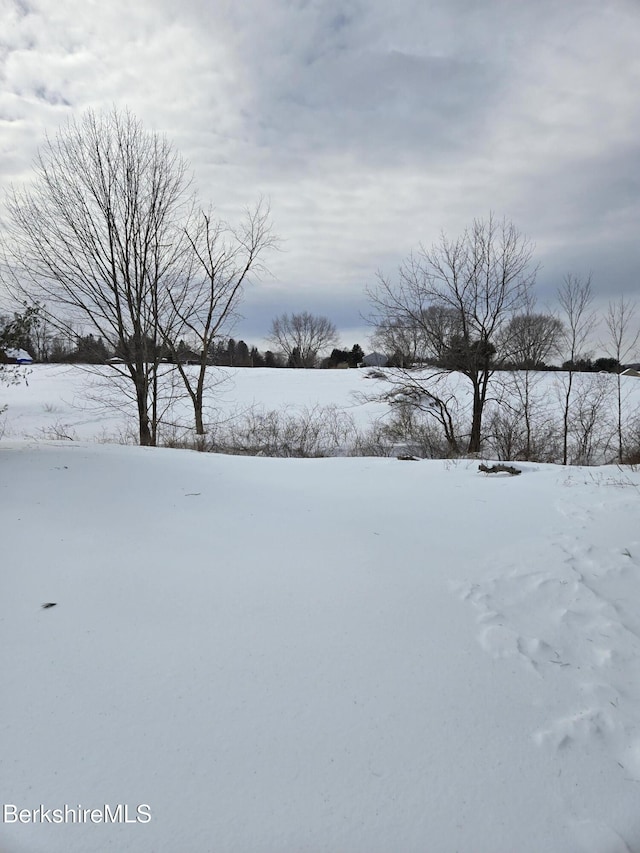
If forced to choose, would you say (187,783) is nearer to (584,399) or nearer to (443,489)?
(443,489)

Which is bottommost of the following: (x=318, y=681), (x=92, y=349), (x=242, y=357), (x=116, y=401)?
(x=318, y=681)

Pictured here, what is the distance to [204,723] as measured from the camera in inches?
67.3

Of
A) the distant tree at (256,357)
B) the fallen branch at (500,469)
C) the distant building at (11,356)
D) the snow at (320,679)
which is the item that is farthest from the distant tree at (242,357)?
the snow at (320,679)

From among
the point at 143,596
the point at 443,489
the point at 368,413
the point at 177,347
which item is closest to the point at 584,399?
the point at 368,413

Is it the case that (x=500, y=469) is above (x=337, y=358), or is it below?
below

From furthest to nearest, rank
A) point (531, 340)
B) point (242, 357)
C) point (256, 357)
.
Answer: point (256, 357) → point (242, 357) → point (531, 340)

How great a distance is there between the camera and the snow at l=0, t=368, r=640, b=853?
55.6 inches

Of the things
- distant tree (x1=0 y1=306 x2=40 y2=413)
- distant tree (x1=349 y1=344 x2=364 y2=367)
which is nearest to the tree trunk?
distant tree (x1=0 y1=306 x2=40 y2=413)

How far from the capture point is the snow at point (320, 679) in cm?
141

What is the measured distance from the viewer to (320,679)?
6.43 ft

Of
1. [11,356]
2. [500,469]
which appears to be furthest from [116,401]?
[500,469]

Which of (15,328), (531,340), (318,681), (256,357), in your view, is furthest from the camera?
(256,357)

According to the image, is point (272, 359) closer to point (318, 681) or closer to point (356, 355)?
point (356, 355)

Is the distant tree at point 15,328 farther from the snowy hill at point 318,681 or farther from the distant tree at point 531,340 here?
the distant tree at point 531,340
